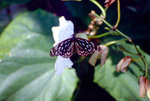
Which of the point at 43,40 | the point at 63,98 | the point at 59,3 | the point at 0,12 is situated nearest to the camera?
the point at 63,98

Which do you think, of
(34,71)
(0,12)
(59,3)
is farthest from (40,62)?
(0,12)

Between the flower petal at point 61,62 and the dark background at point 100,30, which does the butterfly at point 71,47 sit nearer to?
the flower petal at point 61,62

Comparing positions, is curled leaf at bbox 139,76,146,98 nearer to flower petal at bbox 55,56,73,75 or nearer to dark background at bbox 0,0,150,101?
Answer: flower petal at bbox 55,56,73,75

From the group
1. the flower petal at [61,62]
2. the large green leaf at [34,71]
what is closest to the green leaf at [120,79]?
the large green leaf at [34,71]

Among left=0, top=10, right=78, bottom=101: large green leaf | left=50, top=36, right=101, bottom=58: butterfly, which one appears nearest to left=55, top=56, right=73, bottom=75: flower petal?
left=50, top=36, right=101, bottom=58: butterfly

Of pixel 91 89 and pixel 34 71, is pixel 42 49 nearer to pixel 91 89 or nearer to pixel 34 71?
pixel 34 71

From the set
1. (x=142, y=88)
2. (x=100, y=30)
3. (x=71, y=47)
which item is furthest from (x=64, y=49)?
(x=100, y=30)
